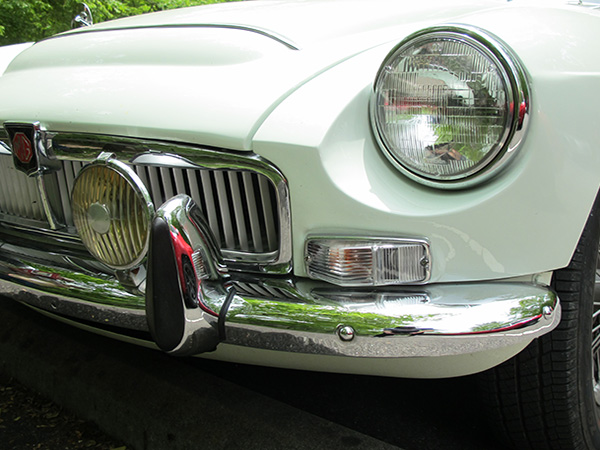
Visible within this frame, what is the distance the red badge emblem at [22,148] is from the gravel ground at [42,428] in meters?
0.88

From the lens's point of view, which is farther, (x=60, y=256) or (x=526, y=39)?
(x=60, y=256)

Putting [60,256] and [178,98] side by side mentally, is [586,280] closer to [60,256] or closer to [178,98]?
[178,98]

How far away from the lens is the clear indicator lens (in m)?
1.25

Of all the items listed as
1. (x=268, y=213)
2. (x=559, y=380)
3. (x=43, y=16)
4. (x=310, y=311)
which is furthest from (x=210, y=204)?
(x=43, y=16)

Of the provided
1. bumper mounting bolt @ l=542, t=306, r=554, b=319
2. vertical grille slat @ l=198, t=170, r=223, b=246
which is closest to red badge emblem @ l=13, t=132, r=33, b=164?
vertical grille slat @ l=198, t=170, r=223, b=246

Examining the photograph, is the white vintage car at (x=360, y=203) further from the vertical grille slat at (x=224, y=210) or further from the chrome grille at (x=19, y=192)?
the chrome grille at (x=19, y=192)

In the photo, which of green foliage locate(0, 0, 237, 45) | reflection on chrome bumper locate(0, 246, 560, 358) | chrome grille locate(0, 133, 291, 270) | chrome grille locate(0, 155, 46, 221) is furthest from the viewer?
green foliage locate(0, 0, 237, 45)

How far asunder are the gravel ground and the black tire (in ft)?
3.69

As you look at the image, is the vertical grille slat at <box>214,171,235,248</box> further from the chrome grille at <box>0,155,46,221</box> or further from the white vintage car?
the chrome grille at <box>0,155,46,221</box>

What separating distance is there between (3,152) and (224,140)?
81cm

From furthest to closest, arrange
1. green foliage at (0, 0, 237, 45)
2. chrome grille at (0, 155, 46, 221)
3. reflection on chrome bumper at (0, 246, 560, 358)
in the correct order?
green foliage at (0, 0, 237, 45) → chrome grille at (0, 155, 46, 221) → reflection on chrome bumper at (0, 246, 560, 358)

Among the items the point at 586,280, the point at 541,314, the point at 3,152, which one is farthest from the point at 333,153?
the point at 3,152

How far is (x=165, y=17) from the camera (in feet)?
6.91

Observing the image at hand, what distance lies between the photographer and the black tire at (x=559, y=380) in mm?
1410
